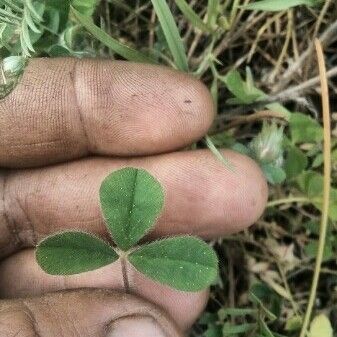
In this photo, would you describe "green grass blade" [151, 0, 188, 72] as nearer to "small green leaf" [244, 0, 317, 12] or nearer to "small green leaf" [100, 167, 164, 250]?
"small green leaf" [244, 0, 317, 12]

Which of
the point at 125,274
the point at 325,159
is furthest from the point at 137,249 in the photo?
the point at 325,159

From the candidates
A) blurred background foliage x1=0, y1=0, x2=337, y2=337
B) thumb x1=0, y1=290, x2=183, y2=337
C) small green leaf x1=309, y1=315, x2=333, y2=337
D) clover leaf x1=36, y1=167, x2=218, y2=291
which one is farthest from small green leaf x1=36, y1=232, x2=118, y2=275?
small green leaf x1=309, y1=315, x2=333, y2=337

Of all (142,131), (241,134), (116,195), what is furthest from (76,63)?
(241,134)

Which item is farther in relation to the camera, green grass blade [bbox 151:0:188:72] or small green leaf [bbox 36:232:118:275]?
green grass blade [bbox 151:0:188:72]

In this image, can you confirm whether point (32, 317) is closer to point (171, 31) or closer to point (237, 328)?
point (237, 328)

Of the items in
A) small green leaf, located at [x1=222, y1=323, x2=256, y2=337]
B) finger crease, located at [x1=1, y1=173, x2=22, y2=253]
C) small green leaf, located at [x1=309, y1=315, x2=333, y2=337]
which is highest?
finger crease, located at [x1=1, y1=173, x2=22, y2=253]

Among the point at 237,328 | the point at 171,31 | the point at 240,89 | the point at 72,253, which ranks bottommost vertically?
the point at 237,328

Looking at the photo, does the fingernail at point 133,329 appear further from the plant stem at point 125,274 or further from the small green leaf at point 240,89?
the small green leaf at point 240,89

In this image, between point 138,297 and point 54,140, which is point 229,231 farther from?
point 54,140
